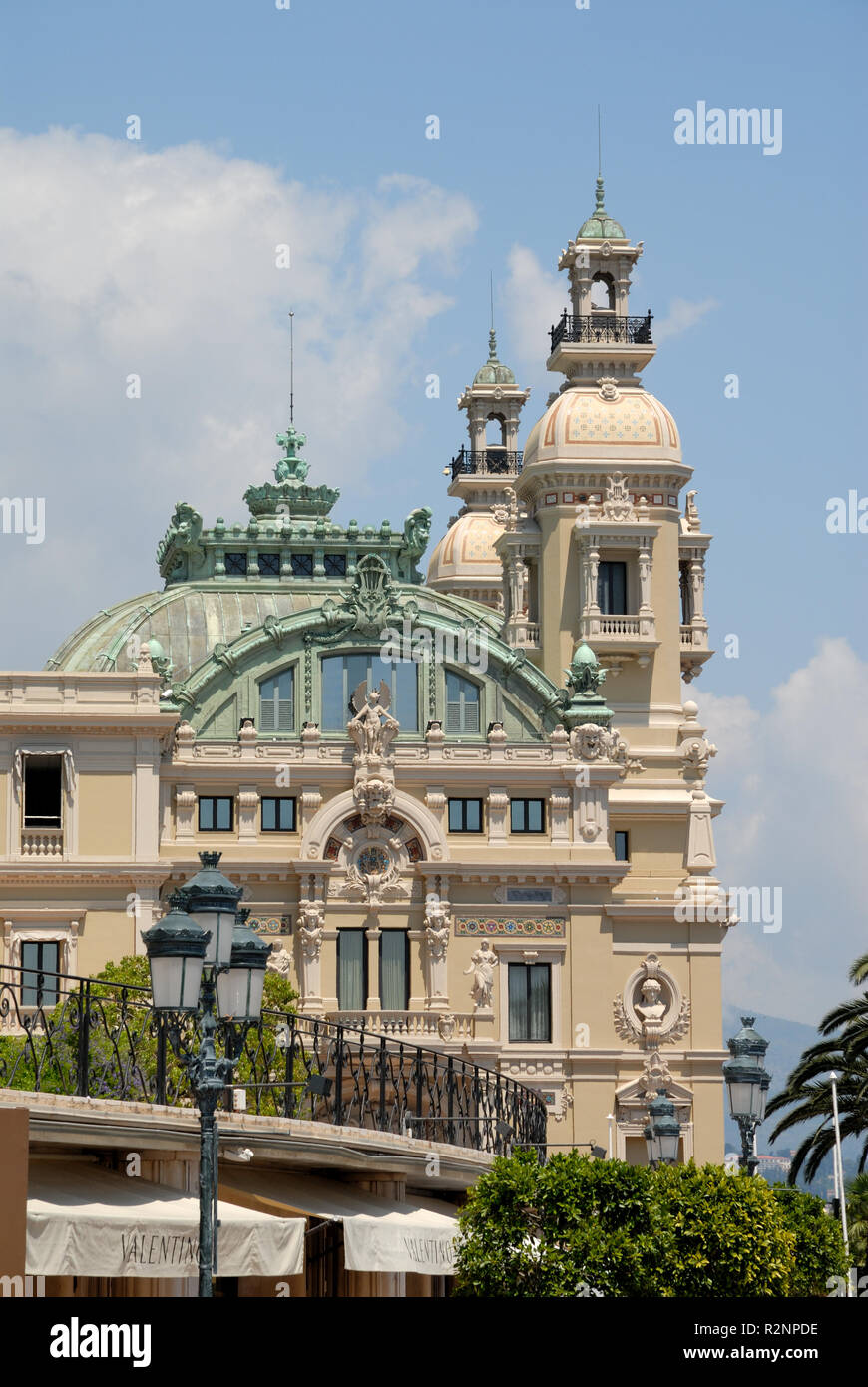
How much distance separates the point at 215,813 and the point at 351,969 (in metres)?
5.25

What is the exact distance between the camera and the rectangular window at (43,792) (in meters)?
66.6

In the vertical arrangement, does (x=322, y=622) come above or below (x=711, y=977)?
above

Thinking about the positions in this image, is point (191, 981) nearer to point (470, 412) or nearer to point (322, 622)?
point (322, 622)

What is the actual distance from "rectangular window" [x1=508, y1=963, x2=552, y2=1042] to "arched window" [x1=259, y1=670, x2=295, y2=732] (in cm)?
856

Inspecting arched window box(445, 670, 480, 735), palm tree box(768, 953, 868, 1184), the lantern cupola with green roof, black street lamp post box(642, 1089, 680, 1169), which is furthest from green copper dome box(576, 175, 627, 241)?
black street lamp post box(642, 1089, 680, 1169)

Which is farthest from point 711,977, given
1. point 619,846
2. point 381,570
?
point 381,570

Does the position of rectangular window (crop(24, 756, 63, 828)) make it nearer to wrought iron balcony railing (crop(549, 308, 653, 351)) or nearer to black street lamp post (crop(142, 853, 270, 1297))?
wrought iron balcony railing (crop(549, 308, 653, 351))

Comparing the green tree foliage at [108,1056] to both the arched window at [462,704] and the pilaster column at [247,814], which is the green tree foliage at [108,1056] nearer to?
the pilaster column at [247,814]

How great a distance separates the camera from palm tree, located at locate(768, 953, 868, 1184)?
5512cm

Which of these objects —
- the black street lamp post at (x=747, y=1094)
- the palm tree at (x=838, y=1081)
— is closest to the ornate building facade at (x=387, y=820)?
the palm tree at (x=838, y=1081)

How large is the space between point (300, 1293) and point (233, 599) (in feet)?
154
